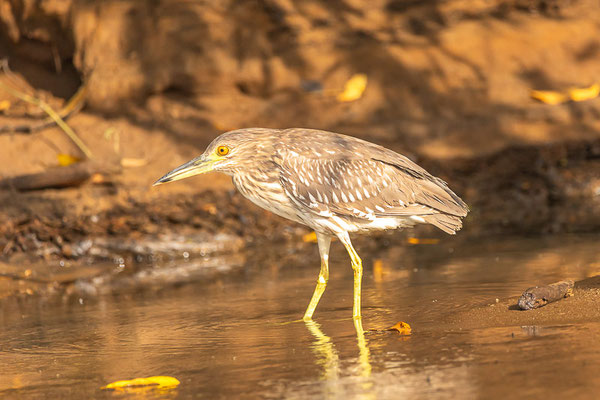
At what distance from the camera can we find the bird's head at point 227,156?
19.2 ft

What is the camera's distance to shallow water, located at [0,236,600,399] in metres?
3.86

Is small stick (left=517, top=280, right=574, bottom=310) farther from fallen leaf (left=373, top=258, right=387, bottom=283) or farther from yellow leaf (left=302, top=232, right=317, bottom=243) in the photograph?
yellow leaf (left=302, top=232, right=317, bottom=243)

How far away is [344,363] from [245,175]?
1.88 metres

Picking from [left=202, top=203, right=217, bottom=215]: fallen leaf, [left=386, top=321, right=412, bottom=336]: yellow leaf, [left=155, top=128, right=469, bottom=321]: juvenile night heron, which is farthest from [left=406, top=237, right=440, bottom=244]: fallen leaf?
[left=386, top=321, right=412, bottom=336]: yellow leaf

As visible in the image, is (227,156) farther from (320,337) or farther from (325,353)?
(325,353)

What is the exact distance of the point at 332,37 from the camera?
11453 millimetres

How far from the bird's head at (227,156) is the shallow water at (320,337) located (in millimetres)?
943

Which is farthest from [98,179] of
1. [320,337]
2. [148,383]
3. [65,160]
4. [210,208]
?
[148,383]

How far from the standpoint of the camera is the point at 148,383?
13.6 ft

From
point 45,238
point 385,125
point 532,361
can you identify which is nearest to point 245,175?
point 532,361

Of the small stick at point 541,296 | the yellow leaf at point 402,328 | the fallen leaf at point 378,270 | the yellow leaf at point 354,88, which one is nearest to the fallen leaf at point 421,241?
the fallen leaf at point 378,270

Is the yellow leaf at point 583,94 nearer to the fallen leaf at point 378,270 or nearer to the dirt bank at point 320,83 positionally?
the dirt bank at point 320,83

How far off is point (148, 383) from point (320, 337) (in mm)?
1164

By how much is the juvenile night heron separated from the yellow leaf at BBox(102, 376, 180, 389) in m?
1.67
